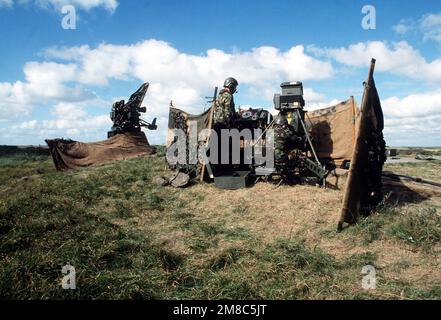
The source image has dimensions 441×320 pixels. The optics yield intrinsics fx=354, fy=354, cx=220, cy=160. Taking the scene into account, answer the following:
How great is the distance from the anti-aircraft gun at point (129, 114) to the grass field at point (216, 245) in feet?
28.9

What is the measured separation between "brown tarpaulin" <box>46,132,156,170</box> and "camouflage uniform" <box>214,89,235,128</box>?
8.39 meters

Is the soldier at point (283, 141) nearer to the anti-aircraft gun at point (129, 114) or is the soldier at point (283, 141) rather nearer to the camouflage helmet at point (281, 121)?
the camouflage helmet at point (281, 121)

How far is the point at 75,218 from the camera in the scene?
7805mm

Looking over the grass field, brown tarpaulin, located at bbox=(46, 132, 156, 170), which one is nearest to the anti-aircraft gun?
brown tarpaulin, located at bbox=(46, 132, 156, 170)

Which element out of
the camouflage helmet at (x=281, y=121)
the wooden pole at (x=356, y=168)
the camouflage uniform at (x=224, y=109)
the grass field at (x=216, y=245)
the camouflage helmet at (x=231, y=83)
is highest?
the camouflage helmet at (x=231, y=83)

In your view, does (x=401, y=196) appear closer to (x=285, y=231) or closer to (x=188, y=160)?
(x=285, y=231)

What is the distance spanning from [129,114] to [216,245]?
534 inches

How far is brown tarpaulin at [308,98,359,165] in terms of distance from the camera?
1048 centimetres

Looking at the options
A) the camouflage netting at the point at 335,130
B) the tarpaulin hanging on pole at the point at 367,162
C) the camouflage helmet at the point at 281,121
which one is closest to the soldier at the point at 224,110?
the camouflage helmet at the point at 281,121

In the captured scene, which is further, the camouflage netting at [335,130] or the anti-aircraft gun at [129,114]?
the anti-aircraft gun at [129,114]

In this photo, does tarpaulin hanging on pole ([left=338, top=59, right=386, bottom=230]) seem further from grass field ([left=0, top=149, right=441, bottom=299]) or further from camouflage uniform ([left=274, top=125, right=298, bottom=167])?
camouflage uniform ([left=274, top=125, right=298, bottom=167])

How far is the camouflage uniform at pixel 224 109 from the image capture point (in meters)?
10.8

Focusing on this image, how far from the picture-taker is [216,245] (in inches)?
265

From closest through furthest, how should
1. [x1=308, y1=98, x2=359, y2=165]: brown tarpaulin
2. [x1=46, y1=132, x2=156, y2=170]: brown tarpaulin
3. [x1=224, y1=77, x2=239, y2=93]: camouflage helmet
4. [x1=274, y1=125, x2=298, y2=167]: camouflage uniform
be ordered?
[x1=274, y1=125, x2=298, y2=167]: camouflage uniform → [x1=308, y1=98, x2=359, y2=165]: brown tarpaulin → [x1=224, y1=77, x2=239, y2=93]: camouflage helmet → [x1=46, y1=132, x2=156, y2=170]: brown tarpaulin
